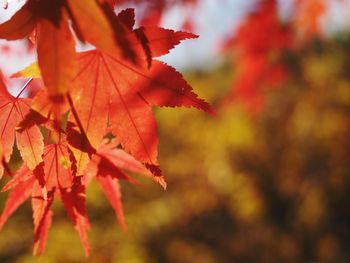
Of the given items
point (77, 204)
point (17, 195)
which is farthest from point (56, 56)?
point (17, 195)

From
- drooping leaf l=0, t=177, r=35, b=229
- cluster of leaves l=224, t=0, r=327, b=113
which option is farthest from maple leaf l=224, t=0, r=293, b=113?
drooping leaf l=0, t=177, r=35, b=229

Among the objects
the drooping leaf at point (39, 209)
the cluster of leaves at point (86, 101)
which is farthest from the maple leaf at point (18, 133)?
the drooping leaf at point (39, 209)

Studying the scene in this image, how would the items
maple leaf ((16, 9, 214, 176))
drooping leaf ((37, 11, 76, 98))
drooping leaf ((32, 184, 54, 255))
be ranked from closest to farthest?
1. drooping leaf ((37, 11, 76, 98))
2. maple leaf ((16, 9, 214, 176))
3. drooping leaf ((32, 184, 54, 255))

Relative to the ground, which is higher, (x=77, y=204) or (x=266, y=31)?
(x=266, y=31)

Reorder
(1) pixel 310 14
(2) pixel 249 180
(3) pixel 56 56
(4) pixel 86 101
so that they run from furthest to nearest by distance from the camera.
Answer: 1. (2) pixel 249 180
2. (1) pixel 310 14
3. (4) pixel 86 101
4. (3) pixel 56 56

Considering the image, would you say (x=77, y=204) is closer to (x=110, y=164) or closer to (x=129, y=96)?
(x=110, y=164)

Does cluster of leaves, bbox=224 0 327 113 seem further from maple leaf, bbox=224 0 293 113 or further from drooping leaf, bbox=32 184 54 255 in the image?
drooping leaf, bbox=32 184 54 255
